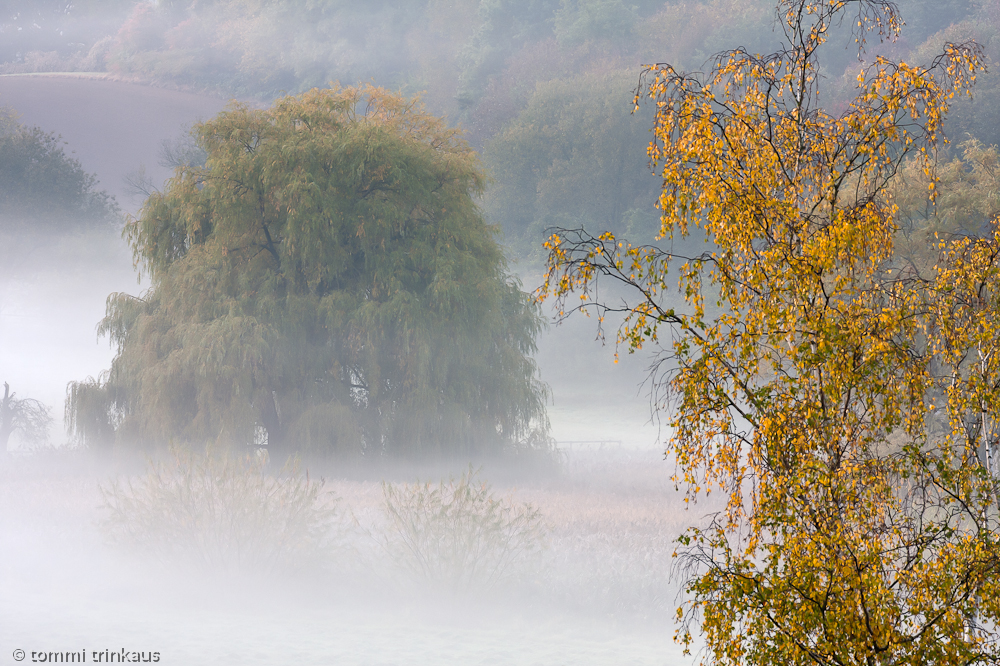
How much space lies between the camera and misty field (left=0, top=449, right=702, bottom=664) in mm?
10281

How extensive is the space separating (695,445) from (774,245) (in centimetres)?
120

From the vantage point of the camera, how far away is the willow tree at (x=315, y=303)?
19.2 metres

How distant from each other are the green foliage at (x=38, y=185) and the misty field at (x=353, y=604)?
1390 inches

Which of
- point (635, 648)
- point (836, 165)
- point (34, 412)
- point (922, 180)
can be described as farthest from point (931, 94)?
point (34, 412)

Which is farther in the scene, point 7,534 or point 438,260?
point 438,260

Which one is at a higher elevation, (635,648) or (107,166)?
(107,166)

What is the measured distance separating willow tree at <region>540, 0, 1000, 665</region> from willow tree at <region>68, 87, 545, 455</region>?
47.5ft

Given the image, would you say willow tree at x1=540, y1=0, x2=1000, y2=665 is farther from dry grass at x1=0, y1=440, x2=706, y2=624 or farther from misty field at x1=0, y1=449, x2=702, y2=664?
dry grass at x1=0, y1=440, x2=706, y2=624

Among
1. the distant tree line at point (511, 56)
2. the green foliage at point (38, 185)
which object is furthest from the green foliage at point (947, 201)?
the green foliage at point (38, 185)

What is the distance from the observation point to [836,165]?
218 inches

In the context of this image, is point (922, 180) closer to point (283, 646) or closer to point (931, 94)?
point (931, 94)

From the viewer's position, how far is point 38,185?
150ft

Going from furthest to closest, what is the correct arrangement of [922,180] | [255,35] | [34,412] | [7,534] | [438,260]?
[255,35], [34,412], [438,260], [922,180], [7,534]

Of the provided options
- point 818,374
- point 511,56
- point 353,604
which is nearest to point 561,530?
point 353,604
